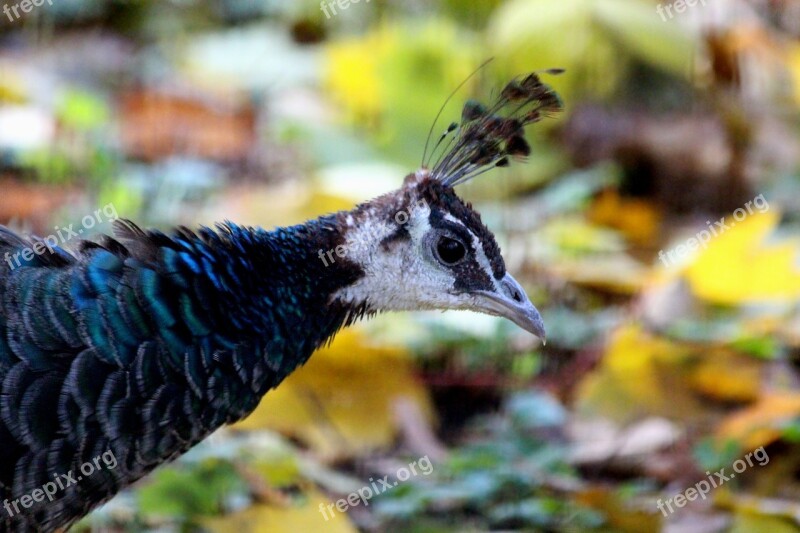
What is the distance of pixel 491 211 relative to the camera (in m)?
4.78

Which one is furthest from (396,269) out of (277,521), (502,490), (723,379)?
(723,379)

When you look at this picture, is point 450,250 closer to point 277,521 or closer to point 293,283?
point 293,283

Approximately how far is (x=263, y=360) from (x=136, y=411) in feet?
0.84

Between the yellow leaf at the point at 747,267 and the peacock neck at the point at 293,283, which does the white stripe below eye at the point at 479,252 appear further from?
the yellow leaf at the point at 747,267

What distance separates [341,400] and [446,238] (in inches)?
49.2

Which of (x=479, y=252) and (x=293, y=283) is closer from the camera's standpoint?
(x=293, y=283)

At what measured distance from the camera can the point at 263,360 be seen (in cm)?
217

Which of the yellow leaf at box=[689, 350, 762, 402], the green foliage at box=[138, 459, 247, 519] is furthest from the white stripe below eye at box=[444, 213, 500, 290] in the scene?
the yellow leaf at box=[689, 350, 762, 402]

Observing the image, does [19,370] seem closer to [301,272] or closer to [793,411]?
[301,272]

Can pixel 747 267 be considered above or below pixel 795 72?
below

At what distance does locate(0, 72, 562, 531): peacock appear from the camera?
6.63 feet

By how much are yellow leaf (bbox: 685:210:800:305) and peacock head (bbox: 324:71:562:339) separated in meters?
1.27

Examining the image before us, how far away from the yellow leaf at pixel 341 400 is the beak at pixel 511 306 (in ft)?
3.72

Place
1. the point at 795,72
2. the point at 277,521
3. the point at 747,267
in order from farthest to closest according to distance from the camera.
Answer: the point at 795,72 → the point at 747,267 → the point at 277,521
